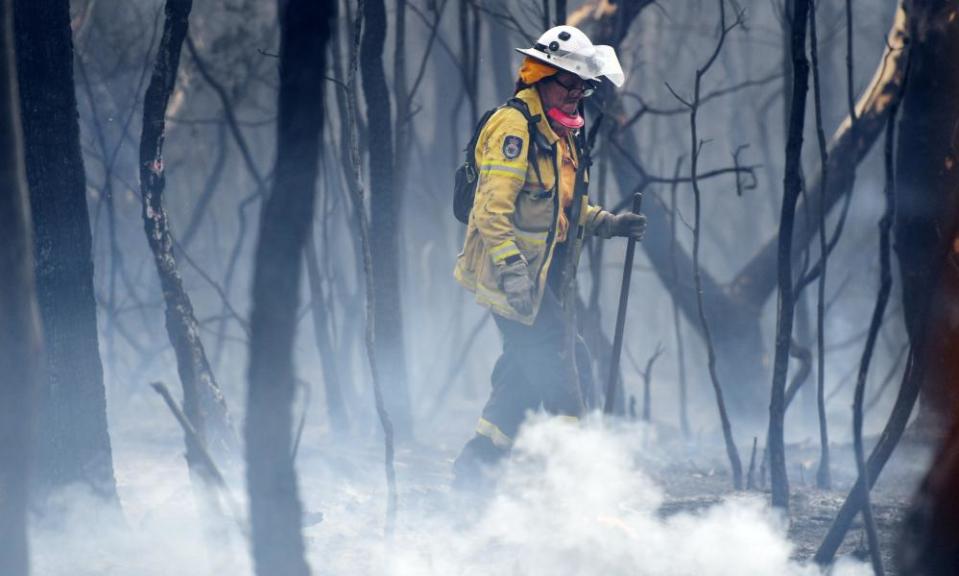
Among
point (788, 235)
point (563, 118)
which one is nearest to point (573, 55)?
point (563, 118)

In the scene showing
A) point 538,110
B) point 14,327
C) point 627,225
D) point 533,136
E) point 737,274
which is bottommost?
point 737,274

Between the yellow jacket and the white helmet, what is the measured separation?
0.59ft

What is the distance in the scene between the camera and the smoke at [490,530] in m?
3.89

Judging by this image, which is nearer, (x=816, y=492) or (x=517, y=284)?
(x=517, y=284)

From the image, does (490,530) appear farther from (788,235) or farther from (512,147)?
(788,235)

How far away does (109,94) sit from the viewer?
33.7 ft

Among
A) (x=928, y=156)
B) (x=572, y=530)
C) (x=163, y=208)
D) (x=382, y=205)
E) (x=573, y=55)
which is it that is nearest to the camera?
(x=572, y=530)

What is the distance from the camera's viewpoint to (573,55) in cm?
448

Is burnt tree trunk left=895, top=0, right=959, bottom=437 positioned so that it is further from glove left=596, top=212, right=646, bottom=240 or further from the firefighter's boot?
the firefighter's boot

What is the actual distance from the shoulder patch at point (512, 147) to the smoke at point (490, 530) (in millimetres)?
1276

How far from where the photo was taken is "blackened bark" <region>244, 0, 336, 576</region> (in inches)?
97.6

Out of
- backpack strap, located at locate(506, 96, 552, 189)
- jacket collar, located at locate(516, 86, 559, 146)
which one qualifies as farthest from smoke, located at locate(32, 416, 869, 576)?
jacket collar, located at locate(516, 86, 559, 146)

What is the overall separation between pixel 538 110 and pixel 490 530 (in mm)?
1905

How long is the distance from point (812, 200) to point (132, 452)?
4774 millimetres
